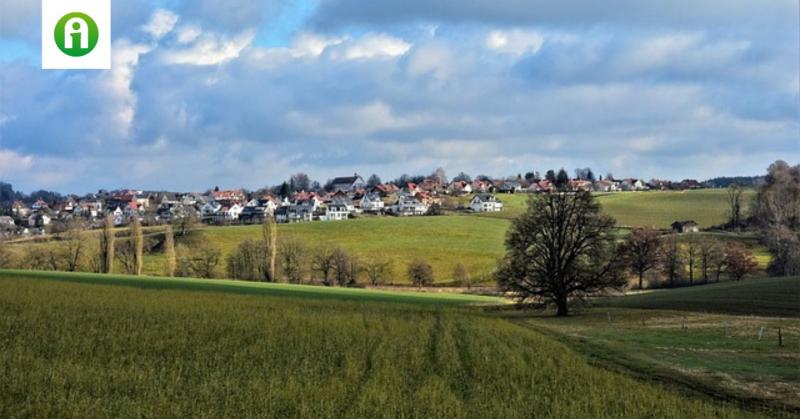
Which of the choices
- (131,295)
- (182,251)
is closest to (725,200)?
(182,251)

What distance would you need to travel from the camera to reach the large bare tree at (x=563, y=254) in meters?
60.2

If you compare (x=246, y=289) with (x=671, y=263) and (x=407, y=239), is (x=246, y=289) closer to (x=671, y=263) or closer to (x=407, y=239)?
(x=407, y=239)

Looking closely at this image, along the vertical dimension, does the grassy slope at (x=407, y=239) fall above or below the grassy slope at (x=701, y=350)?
above

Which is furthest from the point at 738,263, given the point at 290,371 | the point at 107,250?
the point at 107,250

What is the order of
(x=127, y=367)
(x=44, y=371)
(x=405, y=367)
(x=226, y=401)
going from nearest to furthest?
1. (x=226, y=401)
2. (x=44, y=371)
3. (x=127, y=367)
4. (x=405, y=367)

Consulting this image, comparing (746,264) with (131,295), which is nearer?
(131,295)

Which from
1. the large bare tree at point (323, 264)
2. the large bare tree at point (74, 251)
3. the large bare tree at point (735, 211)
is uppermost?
the large bare tree at point (735, 211)

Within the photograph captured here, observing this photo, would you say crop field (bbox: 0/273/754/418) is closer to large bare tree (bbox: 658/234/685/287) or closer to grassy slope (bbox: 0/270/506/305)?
grassy slope (bbox: 0/270/506/305)

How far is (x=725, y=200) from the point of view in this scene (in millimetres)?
197000

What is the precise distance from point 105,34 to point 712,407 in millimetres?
37593

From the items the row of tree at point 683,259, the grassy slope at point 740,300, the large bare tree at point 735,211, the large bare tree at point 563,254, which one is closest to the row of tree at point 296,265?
the row of tree at point 683,259

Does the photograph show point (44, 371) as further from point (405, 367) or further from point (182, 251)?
point (182, 251)

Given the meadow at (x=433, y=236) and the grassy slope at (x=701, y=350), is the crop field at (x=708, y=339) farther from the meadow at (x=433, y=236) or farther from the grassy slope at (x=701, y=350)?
the meadow at (x=433, y=236)

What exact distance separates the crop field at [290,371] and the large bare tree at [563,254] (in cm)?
1843
